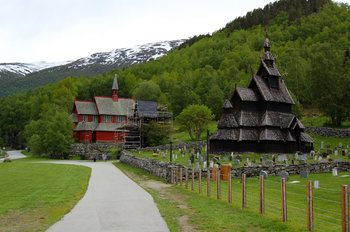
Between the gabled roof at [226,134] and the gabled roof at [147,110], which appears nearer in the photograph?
the gabled roof at [226,134]

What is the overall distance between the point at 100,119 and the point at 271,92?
41.1 metres

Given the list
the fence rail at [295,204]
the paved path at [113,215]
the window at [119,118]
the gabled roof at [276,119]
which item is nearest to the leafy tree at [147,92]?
the window at [119,118]

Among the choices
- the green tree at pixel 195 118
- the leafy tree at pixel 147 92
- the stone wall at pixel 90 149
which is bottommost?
the stone wall at pixel 90 149

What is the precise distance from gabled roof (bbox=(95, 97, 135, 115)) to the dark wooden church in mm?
32304

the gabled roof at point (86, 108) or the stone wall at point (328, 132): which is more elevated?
the gabled roof at point (86, 108)

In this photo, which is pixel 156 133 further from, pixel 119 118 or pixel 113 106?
pixel 113 106

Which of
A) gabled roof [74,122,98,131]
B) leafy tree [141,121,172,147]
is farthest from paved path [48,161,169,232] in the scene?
gabled roof [74,122,98,131]

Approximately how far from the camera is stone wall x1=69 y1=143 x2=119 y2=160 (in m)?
58.3

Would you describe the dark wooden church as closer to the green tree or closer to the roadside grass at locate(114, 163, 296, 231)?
the green tree

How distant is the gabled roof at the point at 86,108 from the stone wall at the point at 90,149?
34.4ft

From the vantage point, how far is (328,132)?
52.6 metres

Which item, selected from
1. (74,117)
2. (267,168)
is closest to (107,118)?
(74,117)

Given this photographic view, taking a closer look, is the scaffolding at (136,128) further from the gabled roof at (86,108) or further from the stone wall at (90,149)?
the gabled roof at (86,108)

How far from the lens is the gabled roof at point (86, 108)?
7156 cm
